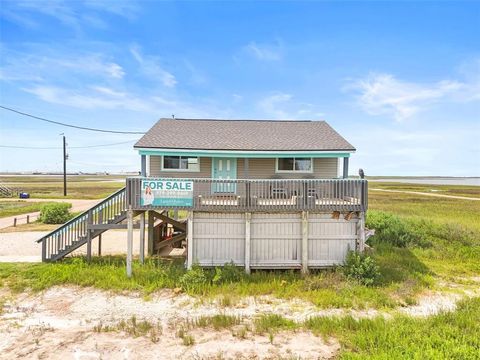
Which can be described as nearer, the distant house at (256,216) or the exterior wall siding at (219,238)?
the distant house at (256,216)

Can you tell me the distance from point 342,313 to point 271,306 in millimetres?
2401

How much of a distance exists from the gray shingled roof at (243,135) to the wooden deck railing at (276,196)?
2272 mm

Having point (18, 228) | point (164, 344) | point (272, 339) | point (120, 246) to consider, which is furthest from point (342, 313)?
point (18, 228)

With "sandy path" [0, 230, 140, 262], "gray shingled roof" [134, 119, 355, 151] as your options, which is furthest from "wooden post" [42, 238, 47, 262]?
"gray shingled roof" [134, 119, 355, 151]

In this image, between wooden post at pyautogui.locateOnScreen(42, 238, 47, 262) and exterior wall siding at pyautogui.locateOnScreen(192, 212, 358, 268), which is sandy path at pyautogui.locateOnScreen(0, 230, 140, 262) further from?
exterior wall siding at pyautogui.locateOnScreen(192, 212, 358, 268)

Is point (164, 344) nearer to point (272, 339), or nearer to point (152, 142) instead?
point (272, 339)

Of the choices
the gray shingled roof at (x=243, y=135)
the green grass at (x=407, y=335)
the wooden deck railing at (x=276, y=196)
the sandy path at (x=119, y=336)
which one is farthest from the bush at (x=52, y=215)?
the green grass at (x=407, y=335)

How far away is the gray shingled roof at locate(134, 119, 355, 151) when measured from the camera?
14445mm

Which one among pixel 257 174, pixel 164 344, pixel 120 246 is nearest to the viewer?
pixel 164 344

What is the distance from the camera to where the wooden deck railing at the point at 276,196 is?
1247 cm

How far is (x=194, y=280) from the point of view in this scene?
11.7 metres

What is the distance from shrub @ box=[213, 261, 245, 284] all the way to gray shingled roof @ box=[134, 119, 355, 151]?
5751mm

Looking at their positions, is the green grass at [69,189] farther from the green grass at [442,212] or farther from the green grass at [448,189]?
the green grass at [448,189]

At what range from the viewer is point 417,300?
10.6 m
